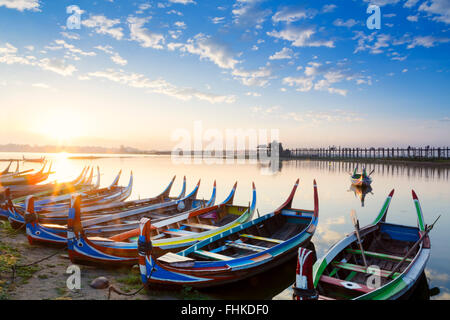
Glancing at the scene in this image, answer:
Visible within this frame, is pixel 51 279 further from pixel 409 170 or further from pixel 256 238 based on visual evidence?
pixel 409 170

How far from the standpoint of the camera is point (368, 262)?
25.3ft

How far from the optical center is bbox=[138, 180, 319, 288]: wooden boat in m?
5.98

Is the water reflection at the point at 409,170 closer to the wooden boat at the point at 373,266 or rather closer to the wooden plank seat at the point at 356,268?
the wooden boat at the point at 373,266

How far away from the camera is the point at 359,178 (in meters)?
32.8

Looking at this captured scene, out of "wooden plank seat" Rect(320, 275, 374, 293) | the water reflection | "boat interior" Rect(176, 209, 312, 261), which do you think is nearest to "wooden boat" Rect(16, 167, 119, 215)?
"boat interior" Rect(176, 209, 312, 261)

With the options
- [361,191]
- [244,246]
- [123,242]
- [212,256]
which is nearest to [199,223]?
[244,246]

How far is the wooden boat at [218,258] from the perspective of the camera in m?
5.98

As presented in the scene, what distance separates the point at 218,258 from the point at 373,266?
13.1 feet

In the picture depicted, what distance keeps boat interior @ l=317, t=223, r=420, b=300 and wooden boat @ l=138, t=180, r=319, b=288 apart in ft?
5.33

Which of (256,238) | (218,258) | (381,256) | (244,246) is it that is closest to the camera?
(218,258)
